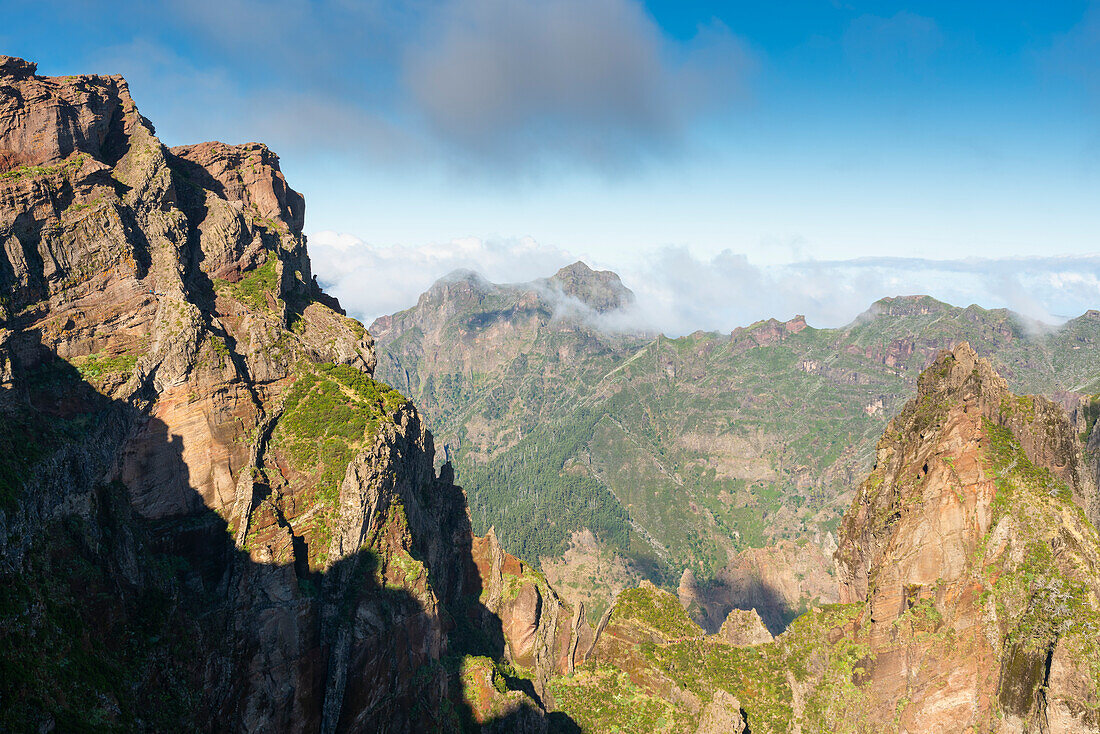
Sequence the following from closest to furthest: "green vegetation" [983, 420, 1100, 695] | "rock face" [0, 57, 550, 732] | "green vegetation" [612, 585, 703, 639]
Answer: "rock face" [0, 57, 550, 732] < "green vegetation" [983, 420, 1100, 695] < "green vegetation" [612, 585, 703, 639]

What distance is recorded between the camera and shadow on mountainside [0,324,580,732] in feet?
112

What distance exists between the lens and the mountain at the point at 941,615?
2239 inches

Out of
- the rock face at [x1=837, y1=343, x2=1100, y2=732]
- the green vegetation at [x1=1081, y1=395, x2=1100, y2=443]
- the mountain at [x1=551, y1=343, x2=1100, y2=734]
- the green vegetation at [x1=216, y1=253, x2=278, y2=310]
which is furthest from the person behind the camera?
the green vegetation at [x1=1081, y1=395, x2=1100, y2=443]

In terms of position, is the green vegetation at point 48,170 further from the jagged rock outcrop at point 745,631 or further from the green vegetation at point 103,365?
the jagged rock outcrop at point 745,631

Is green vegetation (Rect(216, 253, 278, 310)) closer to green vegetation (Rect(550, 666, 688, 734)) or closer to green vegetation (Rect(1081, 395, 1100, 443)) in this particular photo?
green vegetation (Rect(550, 666, 688, 734))

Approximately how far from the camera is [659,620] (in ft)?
277

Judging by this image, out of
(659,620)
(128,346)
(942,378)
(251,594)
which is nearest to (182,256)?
(128,346)

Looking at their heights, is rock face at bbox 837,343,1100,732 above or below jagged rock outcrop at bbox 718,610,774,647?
above

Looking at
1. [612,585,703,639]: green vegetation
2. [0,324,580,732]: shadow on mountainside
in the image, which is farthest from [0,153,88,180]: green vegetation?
[612,585,703,639]: green vegetation

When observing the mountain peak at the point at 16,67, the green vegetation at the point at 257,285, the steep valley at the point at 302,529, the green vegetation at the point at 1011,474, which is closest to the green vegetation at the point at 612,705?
the steep valley at the point at 302,529

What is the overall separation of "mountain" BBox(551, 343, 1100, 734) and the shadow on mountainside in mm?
23945

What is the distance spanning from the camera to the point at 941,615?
2486 inches

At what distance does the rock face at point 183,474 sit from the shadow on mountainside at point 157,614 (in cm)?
18

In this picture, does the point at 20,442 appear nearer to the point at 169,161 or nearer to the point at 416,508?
the point at 416,508
